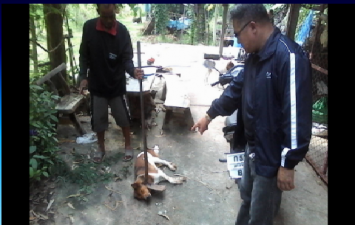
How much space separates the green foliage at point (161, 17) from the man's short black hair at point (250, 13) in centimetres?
1689

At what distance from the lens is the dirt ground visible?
3348mm

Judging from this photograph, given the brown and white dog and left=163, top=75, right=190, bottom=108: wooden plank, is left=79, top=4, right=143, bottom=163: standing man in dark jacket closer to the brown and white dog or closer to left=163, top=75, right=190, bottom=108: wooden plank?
the brown and white dog

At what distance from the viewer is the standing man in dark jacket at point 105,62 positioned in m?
3.98

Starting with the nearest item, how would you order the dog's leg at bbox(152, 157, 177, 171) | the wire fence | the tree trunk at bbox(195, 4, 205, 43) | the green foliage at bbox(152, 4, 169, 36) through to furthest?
the dog's leg at bbox(152, 157, 177, 171)
the wire fence
the tree trunk at bbox(195, 4, 205, 43)
the green foliage at bbox(152, 4, 169, 36)

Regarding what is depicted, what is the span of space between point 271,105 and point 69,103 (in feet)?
12.8

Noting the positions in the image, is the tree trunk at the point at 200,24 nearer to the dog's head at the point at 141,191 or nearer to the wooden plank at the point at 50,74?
the wooden plank at the point at 50,74

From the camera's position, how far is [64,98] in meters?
5.40

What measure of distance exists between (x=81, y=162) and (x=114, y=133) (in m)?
1.09

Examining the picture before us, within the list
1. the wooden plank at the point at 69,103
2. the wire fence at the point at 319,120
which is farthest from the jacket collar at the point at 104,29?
the wire fence at the point at 319,120

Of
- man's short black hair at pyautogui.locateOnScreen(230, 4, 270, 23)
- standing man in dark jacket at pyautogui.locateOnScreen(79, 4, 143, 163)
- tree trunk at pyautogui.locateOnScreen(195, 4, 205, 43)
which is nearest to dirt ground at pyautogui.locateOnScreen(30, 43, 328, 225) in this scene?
standing man in dark jacket at pyautogui.locateOnScreen(79, 4, 143, 163)

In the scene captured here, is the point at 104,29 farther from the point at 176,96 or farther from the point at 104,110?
the point at 176,96

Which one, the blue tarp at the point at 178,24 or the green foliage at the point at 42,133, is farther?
the blue tarp at the point at 178,24

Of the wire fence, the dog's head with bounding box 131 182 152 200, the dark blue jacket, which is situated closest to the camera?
the dark blue jacket
